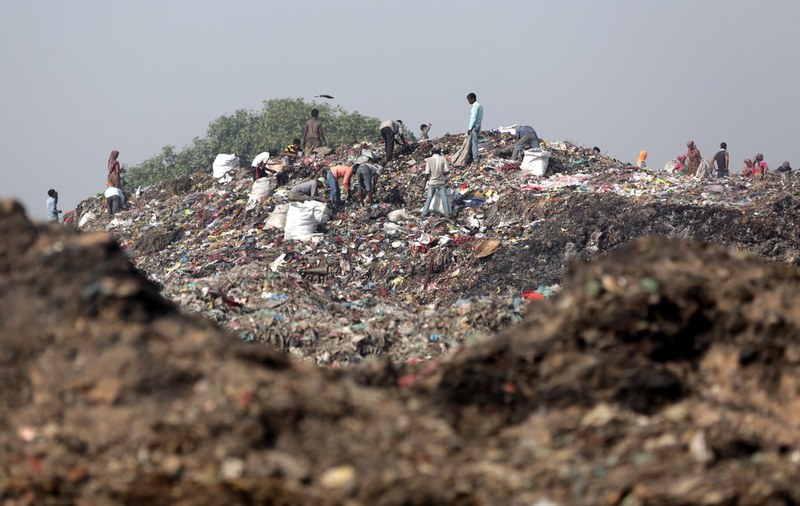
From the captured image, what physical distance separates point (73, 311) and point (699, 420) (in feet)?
8.59

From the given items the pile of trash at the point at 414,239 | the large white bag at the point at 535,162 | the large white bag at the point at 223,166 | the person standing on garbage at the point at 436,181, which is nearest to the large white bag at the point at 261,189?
the pile of trash at the point at 414,239

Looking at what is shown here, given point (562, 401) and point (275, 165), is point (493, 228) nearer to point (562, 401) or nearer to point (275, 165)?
point (275, 165)

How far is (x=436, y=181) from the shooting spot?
13875mm

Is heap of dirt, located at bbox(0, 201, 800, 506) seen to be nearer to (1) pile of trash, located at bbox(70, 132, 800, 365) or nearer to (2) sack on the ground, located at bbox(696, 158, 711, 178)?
(1) pile of trash, located at bbox(70, 132, 800, 365)

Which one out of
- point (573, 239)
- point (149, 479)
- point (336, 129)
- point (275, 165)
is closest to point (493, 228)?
point (573, 239)

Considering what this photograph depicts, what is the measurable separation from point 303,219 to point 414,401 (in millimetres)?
10379

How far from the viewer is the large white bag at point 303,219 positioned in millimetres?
13906

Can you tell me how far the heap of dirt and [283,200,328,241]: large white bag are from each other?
9.74 m

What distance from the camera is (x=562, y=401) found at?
148 inches

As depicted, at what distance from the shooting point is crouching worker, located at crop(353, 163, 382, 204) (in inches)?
578

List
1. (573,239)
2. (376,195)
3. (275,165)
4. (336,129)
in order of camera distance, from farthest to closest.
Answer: (336,129), (275,165), (376,195), (573,239)

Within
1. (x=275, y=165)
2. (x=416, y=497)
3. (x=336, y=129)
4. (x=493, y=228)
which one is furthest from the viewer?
(x=336, y=129)

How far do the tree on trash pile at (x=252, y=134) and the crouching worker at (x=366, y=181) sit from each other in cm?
1282

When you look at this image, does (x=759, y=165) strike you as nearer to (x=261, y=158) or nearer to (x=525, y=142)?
(x=525, y=142)
